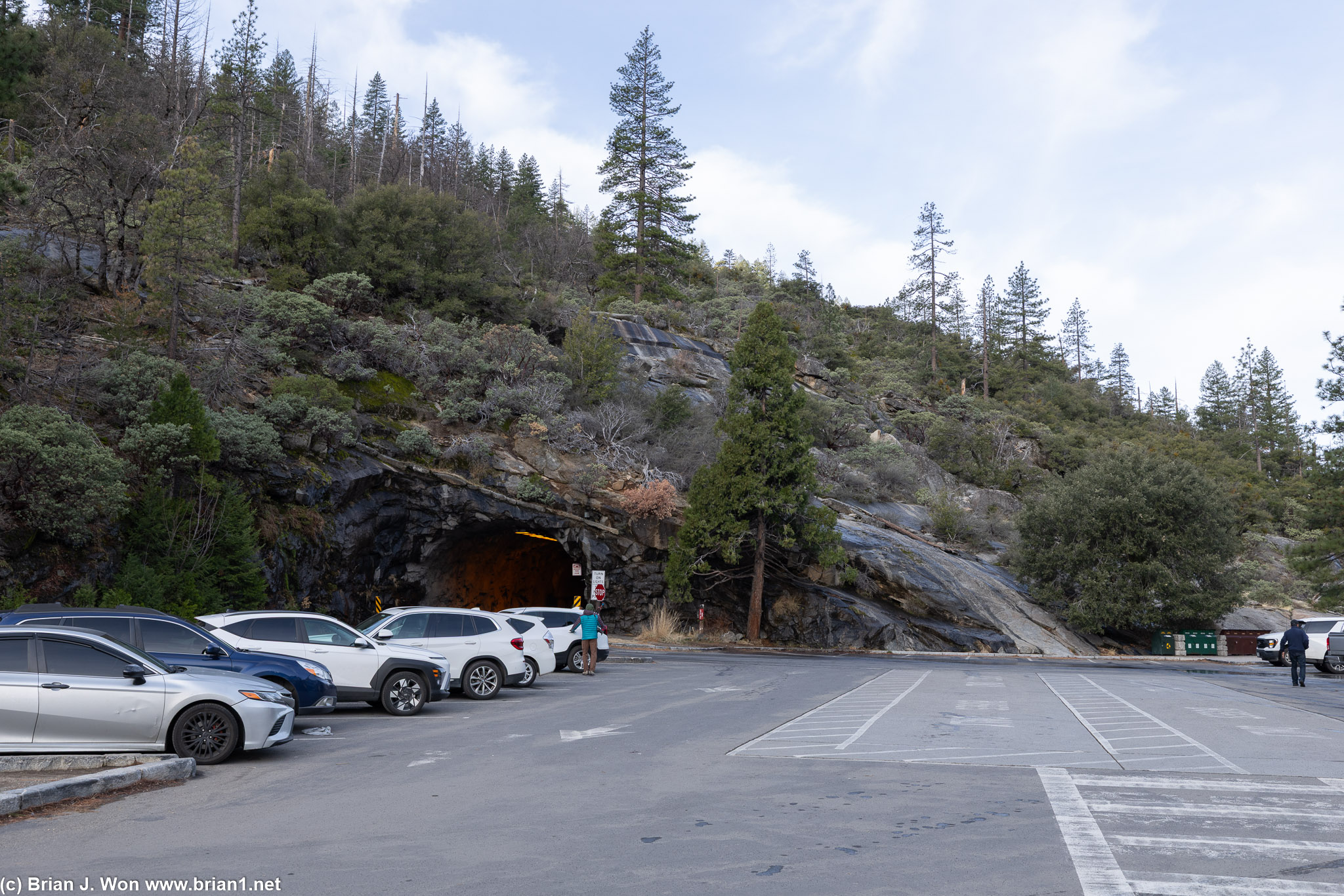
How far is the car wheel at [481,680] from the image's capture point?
1650 cm

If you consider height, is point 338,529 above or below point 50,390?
below

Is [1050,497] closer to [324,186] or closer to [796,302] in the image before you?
[796,302]

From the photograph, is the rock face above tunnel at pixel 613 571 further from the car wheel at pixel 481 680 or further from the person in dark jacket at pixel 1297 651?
the car wheel at pixel 481 680

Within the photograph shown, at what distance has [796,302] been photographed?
70.9 m

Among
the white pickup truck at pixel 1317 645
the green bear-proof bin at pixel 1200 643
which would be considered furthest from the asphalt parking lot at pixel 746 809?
the green bear-proof bin at pixel 1200 643

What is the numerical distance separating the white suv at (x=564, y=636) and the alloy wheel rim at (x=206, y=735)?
12177mm

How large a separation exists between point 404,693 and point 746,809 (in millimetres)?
8319

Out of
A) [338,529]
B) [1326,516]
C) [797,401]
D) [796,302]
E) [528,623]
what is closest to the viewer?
[528,623]

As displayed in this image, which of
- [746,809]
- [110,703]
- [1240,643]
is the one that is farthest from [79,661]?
[1240,643]

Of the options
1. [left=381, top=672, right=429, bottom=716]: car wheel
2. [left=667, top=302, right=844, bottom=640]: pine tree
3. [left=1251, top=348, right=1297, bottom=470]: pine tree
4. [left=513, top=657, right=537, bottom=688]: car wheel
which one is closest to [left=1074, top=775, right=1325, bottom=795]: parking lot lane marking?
[left=381, top=672, right=429, bottom=716]: car wheel

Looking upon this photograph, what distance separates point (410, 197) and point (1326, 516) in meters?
46.2

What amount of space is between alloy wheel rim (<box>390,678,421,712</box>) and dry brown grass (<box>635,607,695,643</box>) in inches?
803

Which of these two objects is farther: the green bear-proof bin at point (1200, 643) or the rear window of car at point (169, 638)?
the green bear-proof bin at point (1200, 643)

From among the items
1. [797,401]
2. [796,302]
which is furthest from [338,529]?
[796,302]
